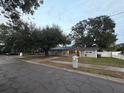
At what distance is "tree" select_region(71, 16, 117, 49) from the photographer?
6939 cm

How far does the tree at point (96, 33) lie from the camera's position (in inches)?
2732

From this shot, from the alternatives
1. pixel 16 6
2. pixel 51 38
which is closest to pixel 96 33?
pixel 51 38

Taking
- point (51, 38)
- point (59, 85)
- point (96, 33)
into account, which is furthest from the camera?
point (96, 33)

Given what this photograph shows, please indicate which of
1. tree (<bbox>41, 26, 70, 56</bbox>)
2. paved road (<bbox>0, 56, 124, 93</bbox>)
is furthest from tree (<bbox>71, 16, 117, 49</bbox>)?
paved road (<bbox>0, 56, 124, 93</bbox>)

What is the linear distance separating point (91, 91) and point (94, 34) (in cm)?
6226

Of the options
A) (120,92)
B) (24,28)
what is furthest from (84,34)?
(120,92)

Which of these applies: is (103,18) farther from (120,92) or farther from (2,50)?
(120,92)

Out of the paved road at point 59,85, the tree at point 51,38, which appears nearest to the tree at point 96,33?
the tree at point 51,38

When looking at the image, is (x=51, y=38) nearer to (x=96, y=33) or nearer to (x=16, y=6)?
(x=96, y=33)

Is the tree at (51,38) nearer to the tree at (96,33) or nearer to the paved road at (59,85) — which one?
the tree at (96,33)

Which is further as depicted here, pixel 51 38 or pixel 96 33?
pixel 96 33

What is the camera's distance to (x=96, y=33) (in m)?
69.8

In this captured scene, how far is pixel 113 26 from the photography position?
73.2 m

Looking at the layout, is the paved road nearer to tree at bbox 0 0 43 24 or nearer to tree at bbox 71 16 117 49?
tree at bbox 0 0 43 24
